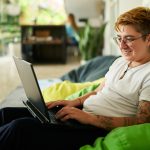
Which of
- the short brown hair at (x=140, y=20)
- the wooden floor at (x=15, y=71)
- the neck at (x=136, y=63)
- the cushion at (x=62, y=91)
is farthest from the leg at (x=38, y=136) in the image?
the wooden floor at (x=15, y=71)

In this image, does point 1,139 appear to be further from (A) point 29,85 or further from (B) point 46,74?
(B) point 46,74

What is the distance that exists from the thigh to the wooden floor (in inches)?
87.6

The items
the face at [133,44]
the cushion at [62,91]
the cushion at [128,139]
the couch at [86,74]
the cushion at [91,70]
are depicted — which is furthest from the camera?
the cushion at [91,70]

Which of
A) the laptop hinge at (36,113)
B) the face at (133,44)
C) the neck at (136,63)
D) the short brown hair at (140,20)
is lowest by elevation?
the laptop hinge at (36,113)

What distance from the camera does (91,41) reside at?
4.86 meters

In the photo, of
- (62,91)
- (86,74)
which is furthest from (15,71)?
(62,91)

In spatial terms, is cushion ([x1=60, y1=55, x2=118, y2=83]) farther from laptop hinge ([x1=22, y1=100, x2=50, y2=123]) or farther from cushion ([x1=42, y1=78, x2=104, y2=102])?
laptop hinge ([x1=22, y1=100, x2=50, y2=123])

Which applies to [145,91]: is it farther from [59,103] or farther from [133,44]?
[59,103]

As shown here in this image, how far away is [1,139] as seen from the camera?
1402 mm

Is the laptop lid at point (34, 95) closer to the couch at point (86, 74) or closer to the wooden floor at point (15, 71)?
the couch at point (86, 74)

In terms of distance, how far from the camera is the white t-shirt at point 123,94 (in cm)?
148

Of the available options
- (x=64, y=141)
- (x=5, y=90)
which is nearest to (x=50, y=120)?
(x=64, y=141)

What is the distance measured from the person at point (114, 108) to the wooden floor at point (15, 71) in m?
2.52

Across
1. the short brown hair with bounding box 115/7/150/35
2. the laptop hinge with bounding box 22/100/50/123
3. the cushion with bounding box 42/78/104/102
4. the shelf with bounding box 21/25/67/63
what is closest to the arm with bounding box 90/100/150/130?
the laptop hinge with bounding box 22/100/50/123
